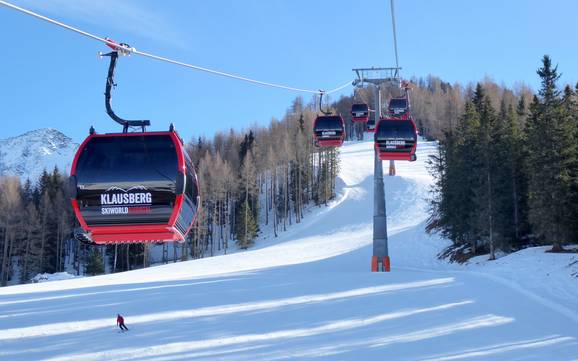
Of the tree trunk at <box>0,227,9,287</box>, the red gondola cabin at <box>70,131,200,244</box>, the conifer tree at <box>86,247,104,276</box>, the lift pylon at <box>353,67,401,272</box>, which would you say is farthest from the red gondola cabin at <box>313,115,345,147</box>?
the tree trunk at <box>0,227,9,287</box>

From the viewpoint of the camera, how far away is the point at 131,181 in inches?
336

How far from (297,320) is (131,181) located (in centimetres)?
1080

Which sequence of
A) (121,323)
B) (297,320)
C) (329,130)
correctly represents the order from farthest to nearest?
(329,130) → (297,320) → (121,323)

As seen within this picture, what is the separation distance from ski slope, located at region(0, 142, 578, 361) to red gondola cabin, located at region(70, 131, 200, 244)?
22.5ft

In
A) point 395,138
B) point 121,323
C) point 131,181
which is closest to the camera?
point 131,181

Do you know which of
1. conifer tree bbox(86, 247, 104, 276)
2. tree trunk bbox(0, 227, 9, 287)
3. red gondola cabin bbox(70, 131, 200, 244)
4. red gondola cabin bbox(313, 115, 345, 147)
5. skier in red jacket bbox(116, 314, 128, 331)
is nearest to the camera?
red gondola cabin bbox(70, 131, 200, 244)

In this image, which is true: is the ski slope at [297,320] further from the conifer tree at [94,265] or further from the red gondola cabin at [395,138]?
the conifer tree at [94,265]

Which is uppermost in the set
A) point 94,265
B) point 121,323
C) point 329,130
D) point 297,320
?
point 329,130

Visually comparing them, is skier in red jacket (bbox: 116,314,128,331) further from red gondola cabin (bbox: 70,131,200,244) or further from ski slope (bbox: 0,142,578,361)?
red gondola cabin (bbox: 70,131,200,244)

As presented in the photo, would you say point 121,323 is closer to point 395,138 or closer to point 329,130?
point 395,138

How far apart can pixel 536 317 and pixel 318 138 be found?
11964 millimetres

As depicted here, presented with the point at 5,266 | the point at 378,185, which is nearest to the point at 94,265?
the point at 5,266

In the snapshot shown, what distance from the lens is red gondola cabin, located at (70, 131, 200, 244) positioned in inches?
333

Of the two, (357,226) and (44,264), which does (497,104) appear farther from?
(44,264)
